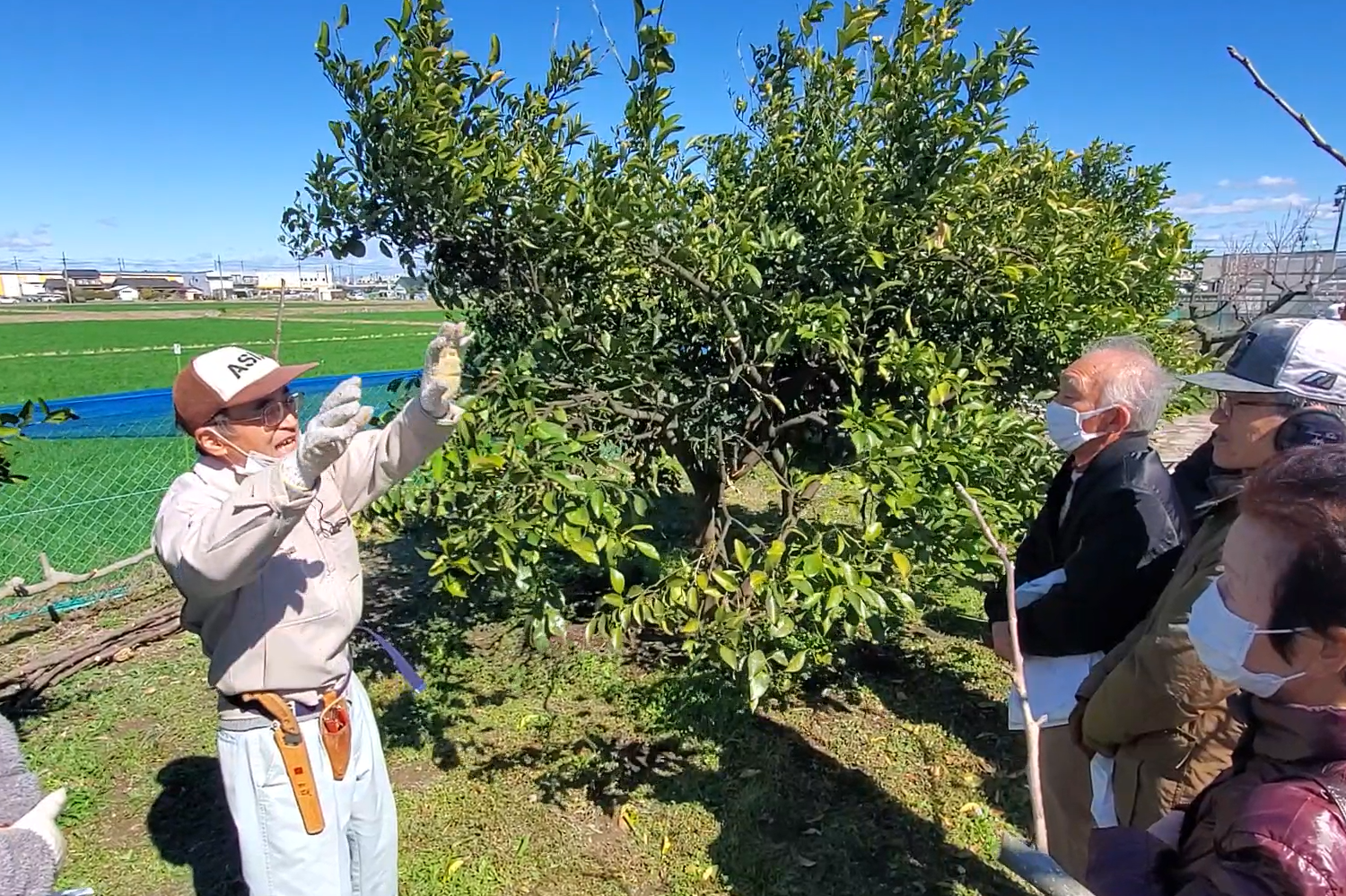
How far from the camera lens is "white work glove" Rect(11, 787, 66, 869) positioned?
57.7 inches

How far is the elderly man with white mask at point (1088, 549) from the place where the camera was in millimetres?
2262

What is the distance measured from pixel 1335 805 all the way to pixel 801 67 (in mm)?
3317

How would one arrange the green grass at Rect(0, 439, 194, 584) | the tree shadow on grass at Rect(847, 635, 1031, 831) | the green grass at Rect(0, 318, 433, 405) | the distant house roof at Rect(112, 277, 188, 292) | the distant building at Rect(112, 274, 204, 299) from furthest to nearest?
the distant house roof at Rect(112, 277, 188, 292)
the distant building at Rect(112, 274, 204, 299)
the green grass at Rect(0, 318, 433, 405)
the green grass at Rect(0, 439, 194, 584)
the tree shadow on grass at Rect(847, 635, 1031, 831)

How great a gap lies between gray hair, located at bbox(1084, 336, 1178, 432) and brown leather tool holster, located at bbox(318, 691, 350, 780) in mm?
2192

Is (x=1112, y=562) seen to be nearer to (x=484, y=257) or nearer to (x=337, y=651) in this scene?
(x=337, y=651)

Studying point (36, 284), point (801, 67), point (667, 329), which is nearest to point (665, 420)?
point (667, 329)

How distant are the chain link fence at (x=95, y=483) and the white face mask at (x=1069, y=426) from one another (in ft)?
7.44

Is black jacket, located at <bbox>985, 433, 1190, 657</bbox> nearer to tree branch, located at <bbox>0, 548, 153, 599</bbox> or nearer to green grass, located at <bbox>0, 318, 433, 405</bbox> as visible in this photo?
Answer: tree branch, located at <bbox>0, 548, 153, 599</bbox>

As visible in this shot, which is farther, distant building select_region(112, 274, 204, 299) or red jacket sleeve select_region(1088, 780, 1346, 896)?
distant building select_region(112, 274, 204, 299)

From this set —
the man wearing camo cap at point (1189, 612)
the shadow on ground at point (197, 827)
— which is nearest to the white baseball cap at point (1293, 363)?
the man wearing camo cap at point (1189, 612)

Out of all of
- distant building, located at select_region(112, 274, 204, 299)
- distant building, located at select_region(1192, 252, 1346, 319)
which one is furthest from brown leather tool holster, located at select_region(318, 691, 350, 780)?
distant building, located at select_region(112, 274, 204, 299)

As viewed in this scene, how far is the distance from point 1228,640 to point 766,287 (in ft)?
7.63

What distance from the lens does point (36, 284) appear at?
6619 centimetres

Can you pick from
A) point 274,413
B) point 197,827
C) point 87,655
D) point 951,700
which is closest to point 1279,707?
point 274,413
